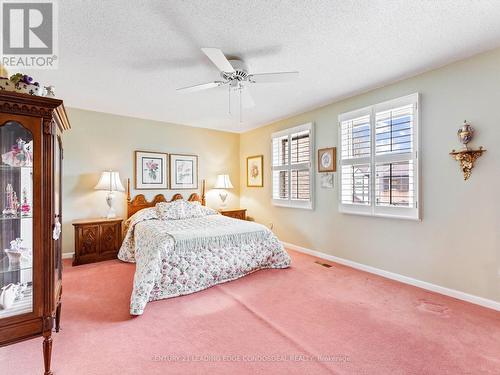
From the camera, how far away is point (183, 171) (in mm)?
5238

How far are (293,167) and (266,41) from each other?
8.87 ft

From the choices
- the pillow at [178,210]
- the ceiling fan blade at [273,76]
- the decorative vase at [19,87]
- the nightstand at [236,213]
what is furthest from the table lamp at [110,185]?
the ceiling fan blade at [273,76]

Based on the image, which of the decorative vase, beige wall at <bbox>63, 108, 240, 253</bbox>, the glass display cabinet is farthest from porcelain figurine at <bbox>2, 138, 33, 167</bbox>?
beige wall at <bbox>63, 108, 240, 253</bbox>

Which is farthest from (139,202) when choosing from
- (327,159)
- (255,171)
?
(327,159)

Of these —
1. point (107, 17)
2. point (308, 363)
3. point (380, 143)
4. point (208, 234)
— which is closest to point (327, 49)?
point (380, 143)

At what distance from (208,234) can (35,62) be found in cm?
262

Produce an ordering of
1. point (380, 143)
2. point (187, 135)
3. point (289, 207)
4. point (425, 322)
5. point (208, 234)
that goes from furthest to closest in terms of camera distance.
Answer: point (187, 135) < point (289, 207) < point (380, 143) < point (208, 234) < point (425, 322)

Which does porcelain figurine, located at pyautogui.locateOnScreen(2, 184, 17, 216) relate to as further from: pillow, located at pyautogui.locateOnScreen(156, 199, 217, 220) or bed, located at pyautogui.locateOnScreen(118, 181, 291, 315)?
pillow, located at pyautogui.locateOnScreen(156, 199, 217, 220)

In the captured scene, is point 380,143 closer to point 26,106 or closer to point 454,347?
point 454,347

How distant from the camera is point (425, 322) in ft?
7.34

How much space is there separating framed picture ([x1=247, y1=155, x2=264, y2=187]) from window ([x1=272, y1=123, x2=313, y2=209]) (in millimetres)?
406

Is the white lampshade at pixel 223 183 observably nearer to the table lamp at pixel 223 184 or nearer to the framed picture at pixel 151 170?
the table lamp at pixel 223 184

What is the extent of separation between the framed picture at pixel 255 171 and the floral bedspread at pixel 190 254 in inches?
73.0

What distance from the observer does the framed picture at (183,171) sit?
511 cm
